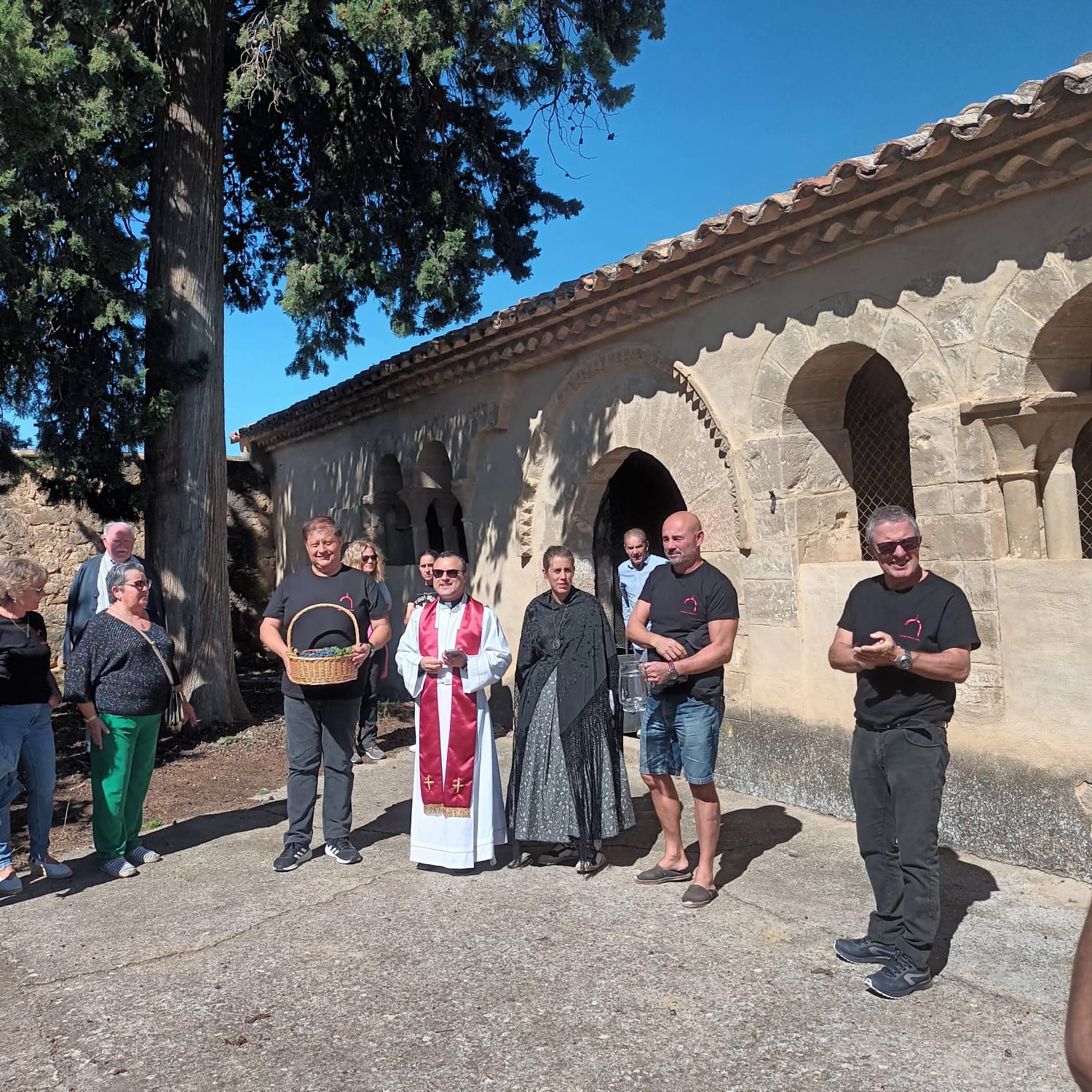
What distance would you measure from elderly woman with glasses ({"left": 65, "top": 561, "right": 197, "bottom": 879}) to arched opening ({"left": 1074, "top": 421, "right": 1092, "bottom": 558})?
4912 millimetres

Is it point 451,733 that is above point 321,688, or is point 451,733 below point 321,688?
below

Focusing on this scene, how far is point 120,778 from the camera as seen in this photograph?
16.1ft

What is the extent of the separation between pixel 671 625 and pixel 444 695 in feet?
4.25

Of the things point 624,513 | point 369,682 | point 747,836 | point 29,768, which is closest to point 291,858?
point 29,768

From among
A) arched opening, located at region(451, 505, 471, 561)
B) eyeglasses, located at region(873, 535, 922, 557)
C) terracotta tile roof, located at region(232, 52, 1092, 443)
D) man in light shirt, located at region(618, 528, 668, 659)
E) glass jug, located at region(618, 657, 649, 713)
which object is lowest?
glass jug, located at region(618, 657, 649, 713)

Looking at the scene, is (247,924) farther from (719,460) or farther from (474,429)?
(474,429)

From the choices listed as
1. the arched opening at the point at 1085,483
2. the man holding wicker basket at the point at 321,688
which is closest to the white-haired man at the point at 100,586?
the man holding wicker basket at the point at 321,688

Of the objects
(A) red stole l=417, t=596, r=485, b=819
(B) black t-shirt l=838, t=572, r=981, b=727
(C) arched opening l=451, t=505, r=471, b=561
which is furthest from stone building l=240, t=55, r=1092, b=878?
(A) red stole l=417, t=596, r=485, b=819

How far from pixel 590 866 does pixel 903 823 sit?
1806mm

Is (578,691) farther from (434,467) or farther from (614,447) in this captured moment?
(434,467)

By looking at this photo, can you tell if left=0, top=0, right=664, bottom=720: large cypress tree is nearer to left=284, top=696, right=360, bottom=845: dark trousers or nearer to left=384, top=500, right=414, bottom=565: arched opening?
left=384, top=500, right=414, bottom=565: arched opening

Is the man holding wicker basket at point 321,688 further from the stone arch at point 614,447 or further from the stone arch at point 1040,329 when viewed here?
the stone arch at point 1040,329

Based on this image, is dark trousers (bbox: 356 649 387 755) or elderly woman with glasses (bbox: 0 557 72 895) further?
dark trousers (bbox: 356 649 387 755)

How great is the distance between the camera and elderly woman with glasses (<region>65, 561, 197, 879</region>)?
4.87 m
